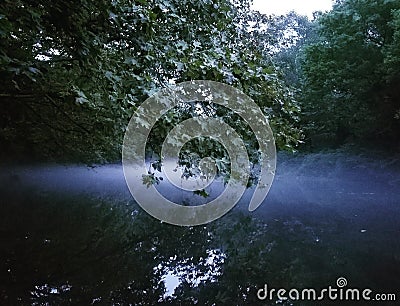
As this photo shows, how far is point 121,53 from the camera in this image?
2854 mm

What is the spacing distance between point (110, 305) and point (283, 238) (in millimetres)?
2611

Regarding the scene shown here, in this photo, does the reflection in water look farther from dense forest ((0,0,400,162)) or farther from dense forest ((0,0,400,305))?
dense forest ((0,0,400,162))

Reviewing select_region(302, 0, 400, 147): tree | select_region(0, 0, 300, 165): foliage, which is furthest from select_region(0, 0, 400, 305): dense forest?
select_region(302, 0, 400, 147): tree

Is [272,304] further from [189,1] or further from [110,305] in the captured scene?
[189,1]

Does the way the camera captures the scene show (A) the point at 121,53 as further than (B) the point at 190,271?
No

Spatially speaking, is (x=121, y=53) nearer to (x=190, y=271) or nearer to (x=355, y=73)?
(x=190, y=271)

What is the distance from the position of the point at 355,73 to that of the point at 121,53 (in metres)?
11.8

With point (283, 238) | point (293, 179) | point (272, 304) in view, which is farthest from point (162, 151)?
point (293, 179)

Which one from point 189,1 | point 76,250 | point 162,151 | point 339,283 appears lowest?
point 339,283

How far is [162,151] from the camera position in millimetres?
3080

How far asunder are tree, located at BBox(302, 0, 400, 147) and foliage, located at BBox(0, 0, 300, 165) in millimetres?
9939

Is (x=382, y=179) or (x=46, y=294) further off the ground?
(x=382, y=179)

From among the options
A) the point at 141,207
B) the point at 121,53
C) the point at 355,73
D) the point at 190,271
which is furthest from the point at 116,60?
the point at 355,73

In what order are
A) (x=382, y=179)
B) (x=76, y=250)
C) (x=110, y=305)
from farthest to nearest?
(x=382, y=179) → (x=76, y=250) → (x=110, y=305)
